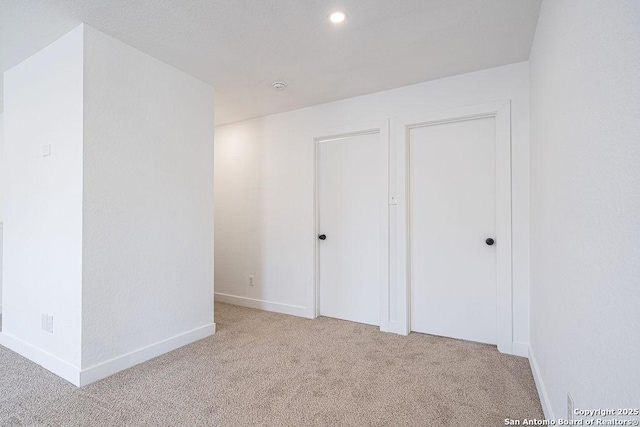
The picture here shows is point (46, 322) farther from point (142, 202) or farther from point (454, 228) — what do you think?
point (454, 228)

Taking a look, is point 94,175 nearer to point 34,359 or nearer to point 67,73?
point 67,73

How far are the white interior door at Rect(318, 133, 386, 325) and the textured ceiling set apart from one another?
2.37ft

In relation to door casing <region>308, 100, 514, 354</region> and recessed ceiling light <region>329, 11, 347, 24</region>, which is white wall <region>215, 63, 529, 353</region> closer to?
door casing <region>308, 100, 514, 354</region>

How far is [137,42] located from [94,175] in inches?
39.3

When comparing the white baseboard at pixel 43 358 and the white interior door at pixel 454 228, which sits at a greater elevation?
the white interior door at pixel 454 228

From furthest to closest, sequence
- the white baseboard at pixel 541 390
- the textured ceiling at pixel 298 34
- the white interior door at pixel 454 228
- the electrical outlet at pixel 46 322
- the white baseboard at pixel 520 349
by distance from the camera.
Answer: the white interior door at pixel 454 228, the white baseboard at pixel 520 349, the electrical outlet at pixel 46 322, the textured ceiling at pixel 298 34, the white baseboard at pixel 541 390

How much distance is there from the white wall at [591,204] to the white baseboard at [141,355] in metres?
2.55

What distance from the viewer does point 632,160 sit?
2.49ft

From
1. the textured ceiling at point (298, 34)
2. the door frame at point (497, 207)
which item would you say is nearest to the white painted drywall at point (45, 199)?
the textured ceiling at point (298, 34)

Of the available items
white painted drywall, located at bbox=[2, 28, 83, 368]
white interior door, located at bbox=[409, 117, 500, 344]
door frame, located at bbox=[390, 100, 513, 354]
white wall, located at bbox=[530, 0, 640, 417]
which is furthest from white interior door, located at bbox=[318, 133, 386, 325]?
white painted drywall, located at bbox=[2, 28, 83, 368]

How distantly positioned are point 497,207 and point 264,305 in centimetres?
268

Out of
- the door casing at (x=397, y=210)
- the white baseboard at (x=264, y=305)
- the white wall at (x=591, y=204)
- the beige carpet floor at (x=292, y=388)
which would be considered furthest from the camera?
the white baseboard at (x=264, y=305)

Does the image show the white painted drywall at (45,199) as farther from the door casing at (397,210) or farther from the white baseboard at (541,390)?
the white baseboard at (541,390)

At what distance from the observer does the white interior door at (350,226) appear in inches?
127
